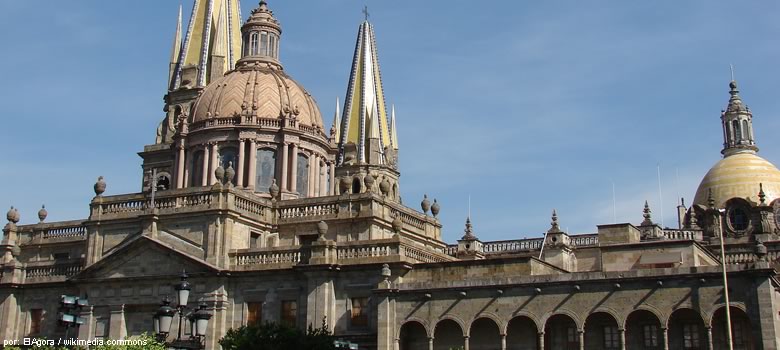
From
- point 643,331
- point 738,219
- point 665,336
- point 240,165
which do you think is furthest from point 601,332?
point 738,219

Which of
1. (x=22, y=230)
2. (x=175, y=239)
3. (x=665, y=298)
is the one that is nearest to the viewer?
(x=665, y=298)

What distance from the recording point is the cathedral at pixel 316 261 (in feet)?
123

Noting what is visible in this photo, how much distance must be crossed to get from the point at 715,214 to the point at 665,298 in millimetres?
31694

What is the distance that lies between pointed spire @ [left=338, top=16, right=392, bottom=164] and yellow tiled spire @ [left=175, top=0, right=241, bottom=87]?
33.1ft

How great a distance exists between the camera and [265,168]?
54.8 metres

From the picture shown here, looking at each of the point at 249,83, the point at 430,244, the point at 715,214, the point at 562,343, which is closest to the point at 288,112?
the point at 249,83

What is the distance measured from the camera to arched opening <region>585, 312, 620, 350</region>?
38.1m

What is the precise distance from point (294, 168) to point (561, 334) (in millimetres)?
20712

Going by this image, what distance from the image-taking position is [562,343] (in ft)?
128

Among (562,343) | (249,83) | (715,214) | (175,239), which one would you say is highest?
(249,83)

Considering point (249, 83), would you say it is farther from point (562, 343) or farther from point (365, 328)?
point (562, 343)

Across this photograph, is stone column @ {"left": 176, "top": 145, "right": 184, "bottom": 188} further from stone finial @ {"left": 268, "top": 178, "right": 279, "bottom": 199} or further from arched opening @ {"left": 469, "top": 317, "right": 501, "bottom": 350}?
arched opening @ {"left": 469, "top": 317, "right": 501, "bottom": 350}

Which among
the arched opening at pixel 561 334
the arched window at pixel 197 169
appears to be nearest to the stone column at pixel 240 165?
the arched window at pixel 197 169

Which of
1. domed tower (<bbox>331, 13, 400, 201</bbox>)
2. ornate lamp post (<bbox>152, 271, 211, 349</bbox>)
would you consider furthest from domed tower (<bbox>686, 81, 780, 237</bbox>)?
ornate lamp post (<bbox>152, 271, 211, 349</bbox>)
